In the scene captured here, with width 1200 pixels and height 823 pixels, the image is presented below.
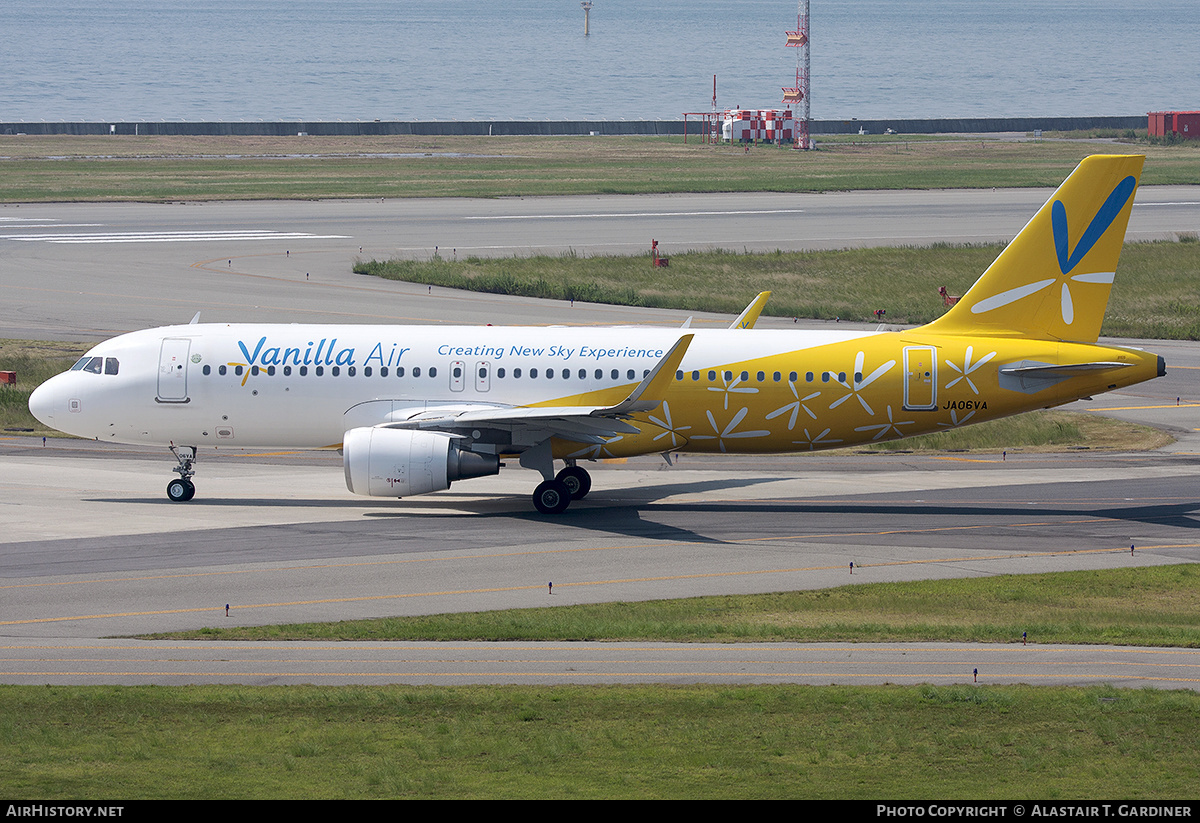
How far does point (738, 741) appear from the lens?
62.8 feet

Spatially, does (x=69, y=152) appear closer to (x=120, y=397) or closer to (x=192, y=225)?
(x=192, y=225)

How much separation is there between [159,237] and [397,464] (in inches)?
2263

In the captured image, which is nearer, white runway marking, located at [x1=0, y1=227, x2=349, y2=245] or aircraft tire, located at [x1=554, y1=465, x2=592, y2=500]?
aircraft tire, located at [x1=554, y1=465, x2=592, y2=500]

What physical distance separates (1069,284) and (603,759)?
2339 cm

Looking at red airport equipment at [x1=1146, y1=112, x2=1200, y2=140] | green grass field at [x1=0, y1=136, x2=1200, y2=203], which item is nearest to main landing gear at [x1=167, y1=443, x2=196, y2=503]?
green grass field at [x1=0, y1=136, x2=1200, y2=203]

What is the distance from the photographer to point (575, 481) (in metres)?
37.4

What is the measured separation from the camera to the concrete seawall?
165 m

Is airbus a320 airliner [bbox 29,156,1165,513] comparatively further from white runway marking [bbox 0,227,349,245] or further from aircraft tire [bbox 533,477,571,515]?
white runway marking [bbox 0,227,349,245]

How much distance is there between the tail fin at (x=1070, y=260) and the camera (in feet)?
119

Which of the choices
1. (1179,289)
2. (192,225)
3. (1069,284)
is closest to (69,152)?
(192,225)

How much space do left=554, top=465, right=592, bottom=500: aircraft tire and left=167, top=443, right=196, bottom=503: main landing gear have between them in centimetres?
999

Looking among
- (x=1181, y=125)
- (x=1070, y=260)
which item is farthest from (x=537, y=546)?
(x=1181, y=125)

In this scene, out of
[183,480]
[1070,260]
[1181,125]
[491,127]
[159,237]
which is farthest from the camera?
[491,127]

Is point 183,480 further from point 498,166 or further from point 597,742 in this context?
point 498,166
